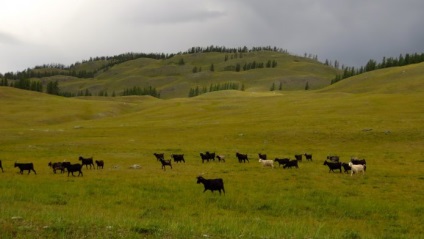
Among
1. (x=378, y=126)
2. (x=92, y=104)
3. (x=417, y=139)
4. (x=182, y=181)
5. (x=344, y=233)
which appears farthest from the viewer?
(x=92, y=104)

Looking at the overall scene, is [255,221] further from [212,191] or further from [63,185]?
[63,185]

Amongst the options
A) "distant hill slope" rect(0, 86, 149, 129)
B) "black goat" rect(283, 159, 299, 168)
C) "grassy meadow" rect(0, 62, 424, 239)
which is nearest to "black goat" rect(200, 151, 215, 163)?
"grassy meadow" rect(0, 62, 424, 239)

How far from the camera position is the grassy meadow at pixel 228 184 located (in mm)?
14789

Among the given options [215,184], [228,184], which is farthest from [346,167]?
[215,184]

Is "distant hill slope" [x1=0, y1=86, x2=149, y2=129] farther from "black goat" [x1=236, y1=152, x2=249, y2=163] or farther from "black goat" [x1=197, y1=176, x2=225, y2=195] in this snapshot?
"black goat" [x1=197, y1=176, x2=225, y2=195]

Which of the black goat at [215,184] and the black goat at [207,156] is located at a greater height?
the black goat at [215,184]

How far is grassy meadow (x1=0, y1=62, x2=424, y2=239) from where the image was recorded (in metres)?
14.8

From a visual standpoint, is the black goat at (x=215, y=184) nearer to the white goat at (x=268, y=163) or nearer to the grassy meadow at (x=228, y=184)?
the grassy meadow at (x=228, y=184)

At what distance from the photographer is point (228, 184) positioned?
27.7 metres

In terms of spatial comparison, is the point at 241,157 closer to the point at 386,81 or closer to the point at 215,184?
the point at 215,184

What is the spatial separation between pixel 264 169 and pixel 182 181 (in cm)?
968

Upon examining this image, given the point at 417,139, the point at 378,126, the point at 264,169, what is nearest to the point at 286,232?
the point at 264,169

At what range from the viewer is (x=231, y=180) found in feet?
96.5

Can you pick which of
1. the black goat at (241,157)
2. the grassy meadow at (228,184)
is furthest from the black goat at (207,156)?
the black goat at (241,157)
